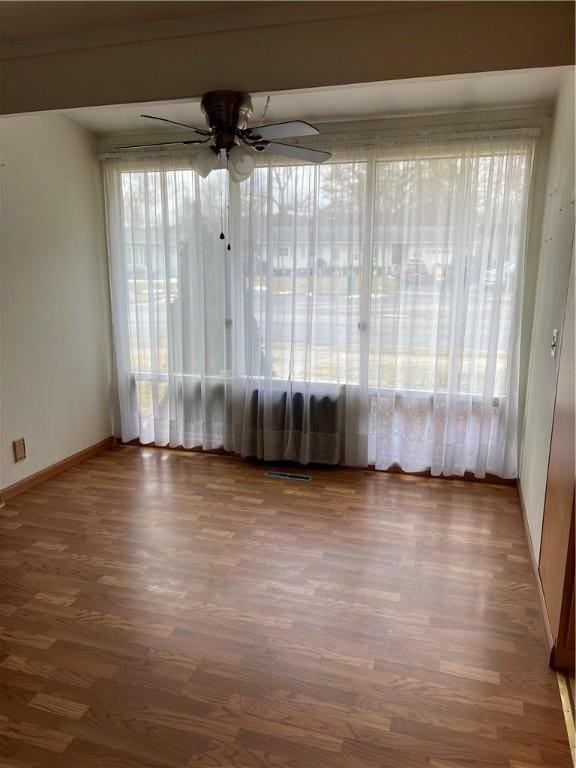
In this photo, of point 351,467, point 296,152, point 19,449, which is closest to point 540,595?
point 351,467

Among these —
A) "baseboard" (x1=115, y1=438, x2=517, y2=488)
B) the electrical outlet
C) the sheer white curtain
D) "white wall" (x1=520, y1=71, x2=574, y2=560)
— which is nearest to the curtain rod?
the sheer white curtain

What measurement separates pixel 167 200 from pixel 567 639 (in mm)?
3654

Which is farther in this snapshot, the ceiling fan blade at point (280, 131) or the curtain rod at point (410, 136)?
the curtain rod at point (410, 136)

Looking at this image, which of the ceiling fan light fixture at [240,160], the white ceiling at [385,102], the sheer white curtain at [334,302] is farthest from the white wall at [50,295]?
the ceiling fan light fixture at [240,160]

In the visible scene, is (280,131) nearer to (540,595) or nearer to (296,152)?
(296,152)

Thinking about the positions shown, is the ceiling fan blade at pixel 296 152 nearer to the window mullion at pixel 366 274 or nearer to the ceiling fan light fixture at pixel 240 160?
the ceiling fan light fixture at pixel 240 160

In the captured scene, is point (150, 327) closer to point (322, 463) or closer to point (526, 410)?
point (322, 463)

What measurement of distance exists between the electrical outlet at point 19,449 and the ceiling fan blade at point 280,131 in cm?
250

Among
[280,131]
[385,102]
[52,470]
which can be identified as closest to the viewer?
[280,131]

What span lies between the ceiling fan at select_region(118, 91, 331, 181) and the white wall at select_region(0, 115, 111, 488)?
4.89 ft

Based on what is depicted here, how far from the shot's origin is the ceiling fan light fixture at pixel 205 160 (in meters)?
2.38

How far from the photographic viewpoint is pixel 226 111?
204cm

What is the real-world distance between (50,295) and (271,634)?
9.15 ft

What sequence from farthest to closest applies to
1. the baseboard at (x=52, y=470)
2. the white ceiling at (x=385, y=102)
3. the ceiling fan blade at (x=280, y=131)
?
the baseboard at (x=52, y=470) → the white ceiling at (x=385, y=102) → the ceiling fan blade at (x=280, y=131)
